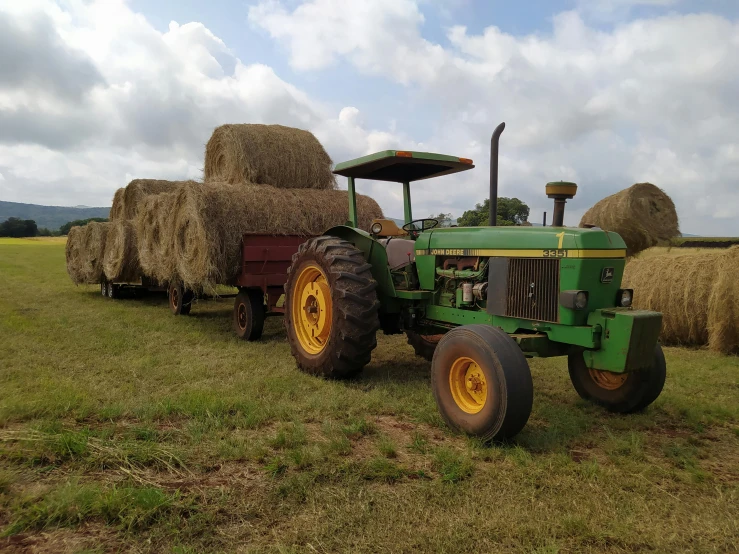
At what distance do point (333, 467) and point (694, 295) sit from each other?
609 cm

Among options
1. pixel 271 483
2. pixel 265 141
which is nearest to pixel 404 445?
pixel 271 483

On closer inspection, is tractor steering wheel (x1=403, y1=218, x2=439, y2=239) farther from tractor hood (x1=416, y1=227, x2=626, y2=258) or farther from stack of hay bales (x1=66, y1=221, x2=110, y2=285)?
stack of hay bales (x1=66, y1=221, x2=110, y2=285)

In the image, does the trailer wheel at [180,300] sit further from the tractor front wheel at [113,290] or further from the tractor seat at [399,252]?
the tractor seat at [399,252]

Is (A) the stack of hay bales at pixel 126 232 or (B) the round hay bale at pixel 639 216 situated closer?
(A) the stack of hay bales at pixel 126 232

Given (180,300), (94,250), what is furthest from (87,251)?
(180,300)

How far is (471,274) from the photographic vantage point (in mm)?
4605

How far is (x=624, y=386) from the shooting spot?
4.34 meters

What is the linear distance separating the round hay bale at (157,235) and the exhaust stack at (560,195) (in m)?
5.77

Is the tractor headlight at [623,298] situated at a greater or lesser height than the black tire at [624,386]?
greater

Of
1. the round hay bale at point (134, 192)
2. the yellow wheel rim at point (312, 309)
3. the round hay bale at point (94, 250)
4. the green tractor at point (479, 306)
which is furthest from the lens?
the round hay bale at point (94, 250)

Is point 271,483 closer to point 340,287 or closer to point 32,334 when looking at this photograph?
point 340,287

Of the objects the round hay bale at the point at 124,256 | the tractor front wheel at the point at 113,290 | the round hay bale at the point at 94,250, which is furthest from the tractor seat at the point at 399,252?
the round hay bale at the point at 94,250

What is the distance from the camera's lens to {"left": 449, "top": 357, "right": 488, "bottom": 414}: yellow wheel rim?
380 cm

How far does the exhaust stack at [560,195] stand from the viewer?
4.10 meters
